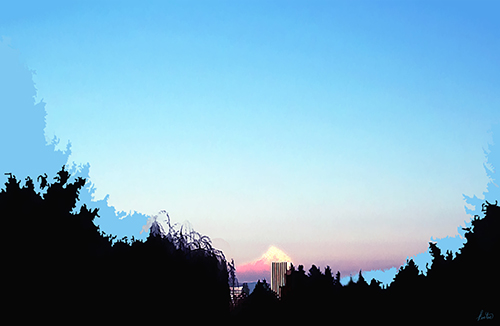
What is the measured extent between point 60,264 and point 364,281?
20844 millimetres

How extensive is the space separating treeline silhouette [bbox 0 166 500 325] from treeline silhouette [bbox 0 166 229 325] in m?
0.04

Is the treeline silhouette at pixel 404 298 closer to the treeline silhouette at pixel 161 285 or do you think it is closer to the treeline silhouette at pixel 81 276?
the treeline silhouette at pixel 161 285

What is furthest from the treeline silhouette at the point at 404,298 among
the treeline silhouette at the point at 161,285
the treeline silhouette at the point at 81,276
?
the treeline silhouette at the point at 81,276

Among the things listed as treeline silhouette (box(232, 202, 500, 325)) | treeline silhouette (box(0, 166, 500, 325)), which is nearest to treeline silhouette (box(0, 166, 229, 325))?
treeline silhouette (box(0, 166, 500, 325))

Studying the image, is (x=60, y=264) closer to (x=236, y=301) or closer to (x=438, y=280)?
(x=236, y=301)

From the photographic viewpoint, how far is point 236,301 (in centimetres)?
2892

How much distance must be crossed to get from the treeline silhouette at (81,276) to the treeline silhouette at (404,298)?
498 centimetres

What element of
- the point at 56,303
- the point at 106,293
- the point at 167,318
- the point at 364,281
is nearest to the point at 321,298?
the point at 364,281

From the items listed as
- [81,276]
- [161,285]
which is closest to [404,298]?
[161,285]

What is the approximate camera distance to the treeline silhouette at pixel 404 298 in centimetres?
2761

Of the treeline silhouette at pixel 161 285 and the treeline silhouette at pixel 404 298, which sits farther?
the treeline silhouette at pixel 404 298

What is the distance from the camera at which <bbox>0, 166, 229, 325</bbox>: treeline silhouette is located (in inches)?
728

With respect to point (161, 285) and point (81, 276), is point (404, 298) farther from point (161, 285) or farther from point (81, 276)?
point (81, 276)

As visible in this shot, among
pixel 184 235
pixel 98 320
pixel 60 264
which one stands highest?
pixel 184 235
